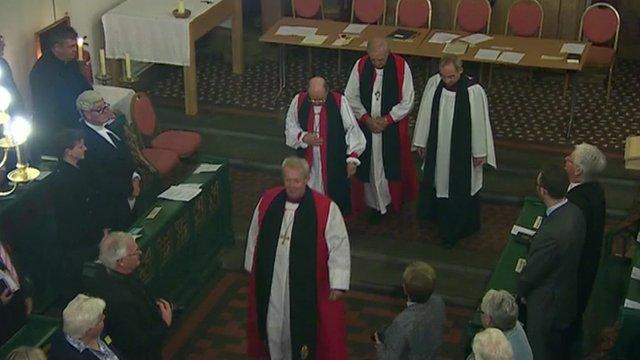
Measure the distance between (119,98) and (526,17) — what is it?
16.3ft

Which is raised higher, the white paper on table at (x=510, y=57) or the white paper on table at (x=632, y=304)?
the white paper on table at (x=510, y=57)

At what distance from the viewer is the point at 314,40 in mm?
11914

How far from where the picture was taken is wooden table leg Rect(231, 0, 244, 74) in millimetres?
12719

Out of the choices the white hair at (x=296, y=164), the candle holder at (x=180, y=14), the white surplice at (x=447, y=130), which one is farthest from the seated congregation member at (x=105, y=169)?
the candle holder at (x=180, y=14)

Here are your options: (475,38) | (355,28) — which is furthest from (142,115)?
(475,38)

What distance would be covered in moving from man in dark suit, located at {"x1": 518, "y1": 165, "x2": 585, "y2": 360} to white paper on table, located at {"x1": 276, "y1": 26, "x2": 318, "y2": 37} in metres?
5.87

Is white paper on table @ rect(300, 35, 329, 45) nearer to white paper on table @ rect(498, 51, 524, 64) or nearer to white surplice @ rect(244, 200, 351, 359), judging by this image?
white paper on table @ rect(498, 51, 524, 64)

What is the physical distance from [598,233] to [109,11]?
651cm

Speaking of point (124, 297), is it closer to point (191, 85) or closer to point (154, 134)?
point (154, 134)

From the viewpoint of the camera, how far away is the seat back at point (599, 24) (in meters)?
12.1

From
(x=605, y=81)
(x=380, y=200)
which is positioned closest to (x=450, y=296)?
(x=380, y=200)

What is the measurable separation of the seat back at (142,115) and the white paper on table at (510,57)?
3804 millimetres

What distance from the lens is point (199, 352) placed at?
25.8ft

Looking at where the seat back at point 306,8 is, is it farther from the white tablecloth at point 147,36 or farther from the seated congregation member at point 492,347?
the seated congregation member at point 492,347
